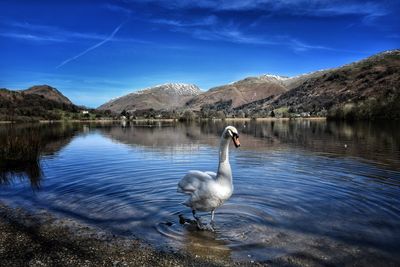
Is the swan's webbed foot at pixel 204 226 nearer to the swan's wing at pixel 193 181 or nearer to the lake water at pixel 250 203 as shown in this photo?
the lake water at pixel 250 203

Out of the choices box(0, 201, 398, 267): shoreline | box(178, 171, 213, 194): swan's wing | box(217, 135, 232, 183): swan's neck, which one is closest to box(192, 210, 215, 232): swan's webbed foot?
box(178, 171, 213, 194): swan's wing

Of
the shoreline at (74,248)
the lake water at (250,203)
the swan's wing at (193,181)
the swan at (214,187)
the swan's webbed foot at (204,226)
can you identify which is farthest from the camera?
the swan's wing at (193,181)

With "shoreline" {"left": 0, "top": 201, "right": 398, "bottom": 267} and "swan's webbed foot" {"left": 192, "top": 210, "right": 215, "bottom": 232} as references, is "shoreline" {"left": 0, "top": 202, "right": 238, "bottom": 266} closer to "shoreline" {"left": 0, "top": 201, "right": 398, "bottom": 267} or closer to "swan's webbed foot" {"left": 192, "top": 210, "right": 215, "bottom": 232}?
"shoreline" {"left": 0, "top": 201, "right": 398, "bottom": 267}

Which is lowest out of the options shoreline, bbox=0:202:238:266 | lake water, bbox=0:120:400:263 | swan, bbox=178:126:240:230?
lake water, bbox=0:120:400:263

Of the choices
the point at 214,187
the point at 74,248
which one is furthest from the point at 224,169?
the point at 74,248

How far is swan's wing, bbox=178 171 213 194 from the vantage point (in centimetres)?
1281

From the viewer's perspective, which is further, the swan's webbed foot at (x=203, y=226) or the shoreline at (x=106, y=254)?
the swan's webbed foot at (x=203, y=226)

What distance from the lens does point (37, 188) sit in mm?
18984

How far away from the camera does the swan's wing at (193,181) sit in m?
12.8

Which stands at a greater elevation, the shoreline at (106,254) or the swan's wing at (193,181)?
the swan's wing at (193,181)

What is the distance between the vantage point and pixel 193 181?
13.1 metres

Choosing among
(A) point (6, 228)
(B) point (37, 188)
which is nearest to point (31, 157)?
(B) point (37, 188)

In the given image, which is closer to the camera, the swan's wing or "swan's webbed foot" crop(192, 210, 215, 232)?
"swan's webbed foot" crop(192, 210, 215, 232)

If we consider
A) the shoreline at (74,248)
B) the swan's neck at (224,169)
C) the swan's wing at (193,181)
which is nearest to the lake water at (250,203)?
the shoreline at (74,248)
